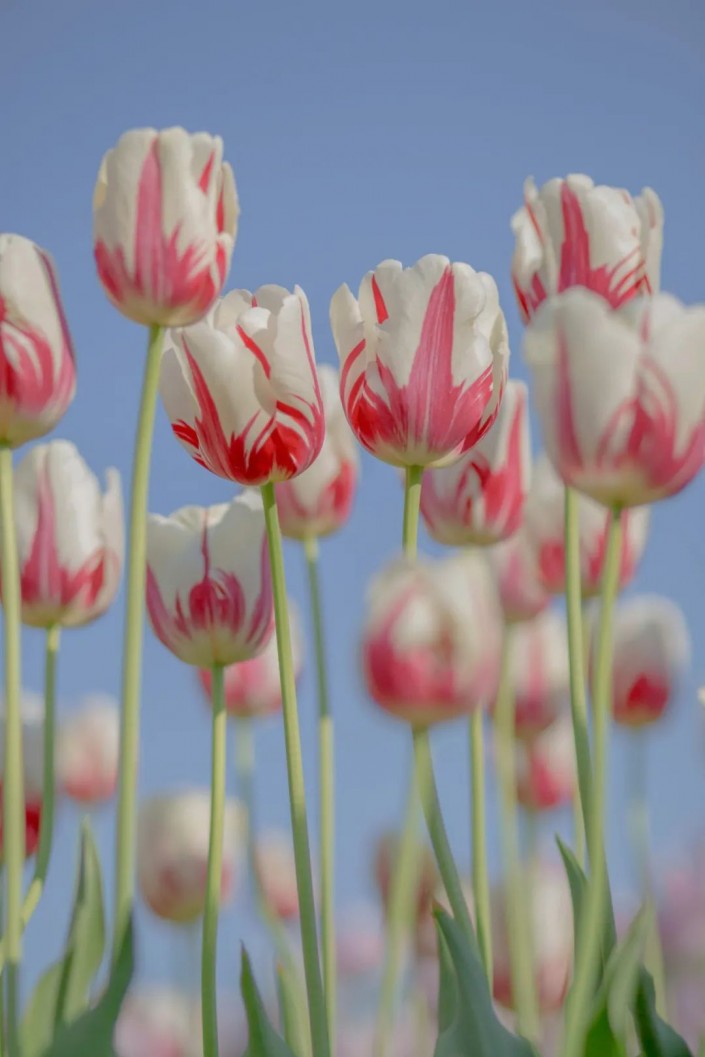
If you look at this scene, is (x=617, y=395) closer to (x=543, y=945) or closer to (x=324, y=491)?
(x=324, y=491)

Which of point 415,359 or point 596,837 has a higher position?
point 415,359

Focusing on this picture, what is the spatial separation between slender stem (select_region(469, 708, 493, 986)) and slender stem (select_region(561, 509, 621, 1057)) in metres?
0.21

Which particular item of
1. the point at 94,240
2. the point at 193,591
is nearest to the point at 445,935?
the point at 193,591

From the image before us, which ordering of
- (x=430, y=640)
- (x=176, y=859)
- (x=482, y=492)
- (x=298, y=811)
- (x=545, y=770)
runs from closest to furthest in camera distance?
(x=430, y=640)
(x=298, y=811)
(x=482, y=492)
(x=176, y=859)
(x=545, y=770)

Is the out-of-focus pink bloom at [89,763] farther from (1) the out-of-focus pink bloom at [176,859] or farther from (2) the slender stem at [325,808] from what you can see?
(2) the slender stem at [325,808]

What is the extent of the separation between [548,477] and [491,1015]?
743 millimetres

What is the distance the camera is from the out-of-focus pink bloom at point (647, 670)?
1281 mm

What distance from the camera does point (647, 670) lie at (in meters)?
1.29

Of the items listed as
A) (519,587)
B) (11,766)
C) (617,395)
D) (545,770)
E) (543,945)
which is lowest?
(543,945)

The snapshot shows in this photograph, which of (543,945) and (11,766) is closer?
(11,766)

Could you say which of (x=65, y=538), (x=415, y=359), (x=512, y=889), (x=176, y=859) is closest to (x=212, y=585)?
(x=65, y=538)

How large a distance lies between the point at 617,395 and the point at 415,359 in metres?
0.17

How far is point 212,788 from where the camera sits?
0.89 metres

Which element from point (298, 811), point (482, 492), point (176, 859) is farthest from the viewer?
point (176, 859)
